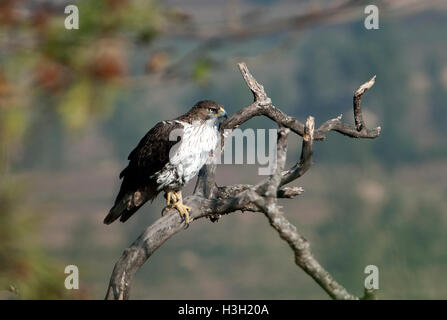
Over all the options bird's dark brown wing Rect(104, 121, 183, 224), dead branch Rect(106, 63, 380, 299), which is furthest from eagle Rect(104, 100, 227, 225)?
dead branch Rect(106, 63, 380, 299)

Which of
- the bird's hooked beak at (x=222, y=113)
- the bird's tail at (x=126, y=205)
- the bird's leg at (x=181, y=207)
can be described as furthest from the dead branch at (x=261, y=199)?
the bird's tail at (x=126, y=205)

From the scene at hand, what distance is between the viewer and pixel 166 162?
14.3 feet

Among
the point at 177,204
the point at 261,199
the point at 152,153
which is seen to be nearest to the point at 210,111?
the point at 152,153

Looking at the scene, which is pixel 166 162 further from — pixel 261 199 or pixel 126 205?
pixel 261 199

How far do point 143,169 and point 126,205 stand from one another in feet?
0.90

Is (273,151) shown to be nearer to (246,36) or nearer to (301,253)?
(301,253)

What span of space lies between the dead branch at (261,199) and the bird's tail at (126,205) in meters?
0.45

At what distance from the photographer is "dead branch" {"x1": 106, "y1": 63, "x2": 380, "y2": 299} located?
10.3 feet

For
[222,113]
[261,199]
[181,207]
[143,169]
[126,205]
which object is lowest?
[261,199]

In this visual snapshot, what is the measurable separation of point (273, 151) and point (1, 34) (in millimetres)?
2006

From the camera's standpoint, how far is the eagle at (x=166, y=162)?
4312mm
